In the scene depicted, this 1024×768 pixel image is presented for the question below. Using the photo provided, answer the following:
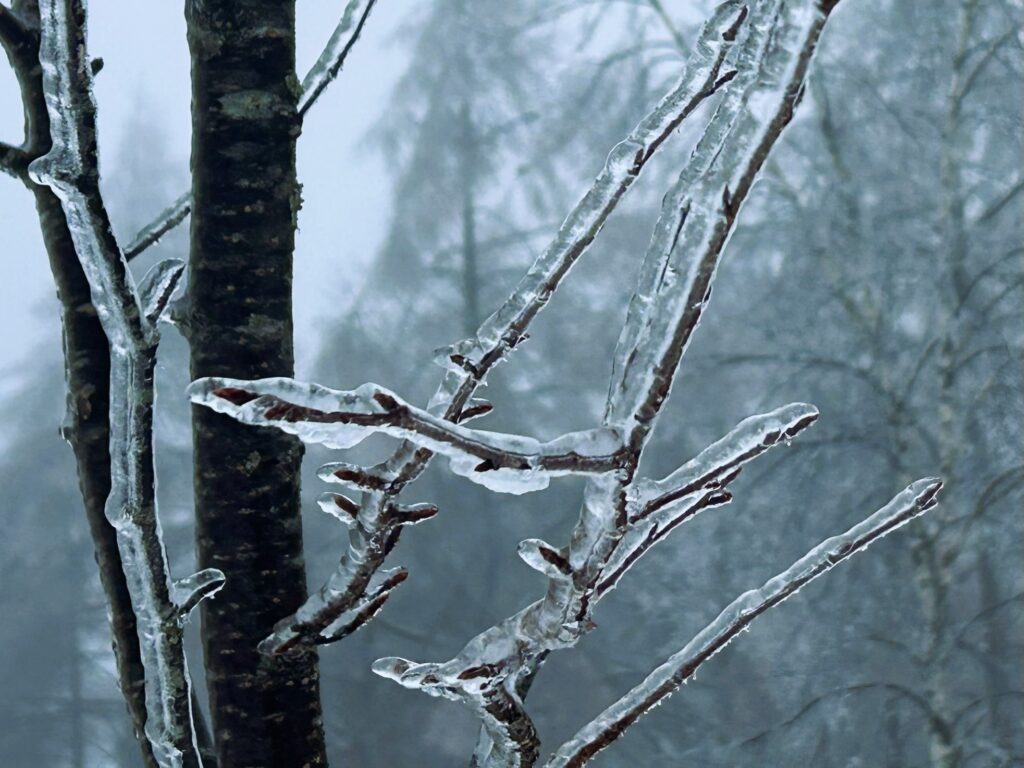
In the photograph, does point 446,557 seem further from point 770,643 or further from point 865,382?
point 865,382

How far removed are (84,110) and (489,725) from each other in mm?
284

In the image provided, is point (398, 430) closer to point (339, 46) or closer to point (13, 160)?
point (13, 160)

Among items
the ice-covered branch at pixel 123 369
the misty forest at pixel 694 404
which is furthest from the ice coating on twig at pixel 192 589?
the misty forest at pixel 694 404

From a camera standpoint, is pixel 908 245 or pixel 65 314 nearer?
pixel 65 314

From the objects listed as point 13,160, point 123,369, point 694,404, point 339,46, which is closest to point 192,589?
point 123,369

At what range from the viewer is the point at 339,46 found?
0.64 metres

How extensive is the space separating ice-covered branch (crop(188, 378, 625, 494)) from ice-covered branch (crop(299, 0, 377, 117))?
376 millimetres

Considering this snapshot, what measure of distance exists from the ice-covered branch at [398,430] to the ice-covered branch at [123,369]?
17 cm

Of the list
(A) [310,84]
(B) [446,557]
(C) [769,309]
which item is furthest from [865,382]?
(A) [310,84]

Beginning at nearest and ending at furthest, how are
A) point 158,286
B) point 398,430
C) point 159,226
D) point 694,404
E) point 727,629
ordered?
1. point 398,430
2. point 727,629
3. point 158,286
4. point 159,226
5. point 694,404

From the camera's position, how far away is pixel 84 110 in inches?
17.0

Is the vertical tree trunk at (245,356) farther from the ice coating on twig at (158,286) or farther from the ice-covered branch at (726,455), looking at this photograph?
the ice-covered branch at (726,455)

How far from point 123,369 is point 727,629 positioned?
26 centimetres

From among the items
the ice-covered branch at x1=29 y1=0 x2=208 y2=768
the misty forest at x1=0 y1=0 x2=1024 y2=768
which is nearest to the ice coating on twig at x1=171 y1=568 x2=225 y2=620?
the ice-covered branch at x1=29 y1=0 x2=208 y2=768
